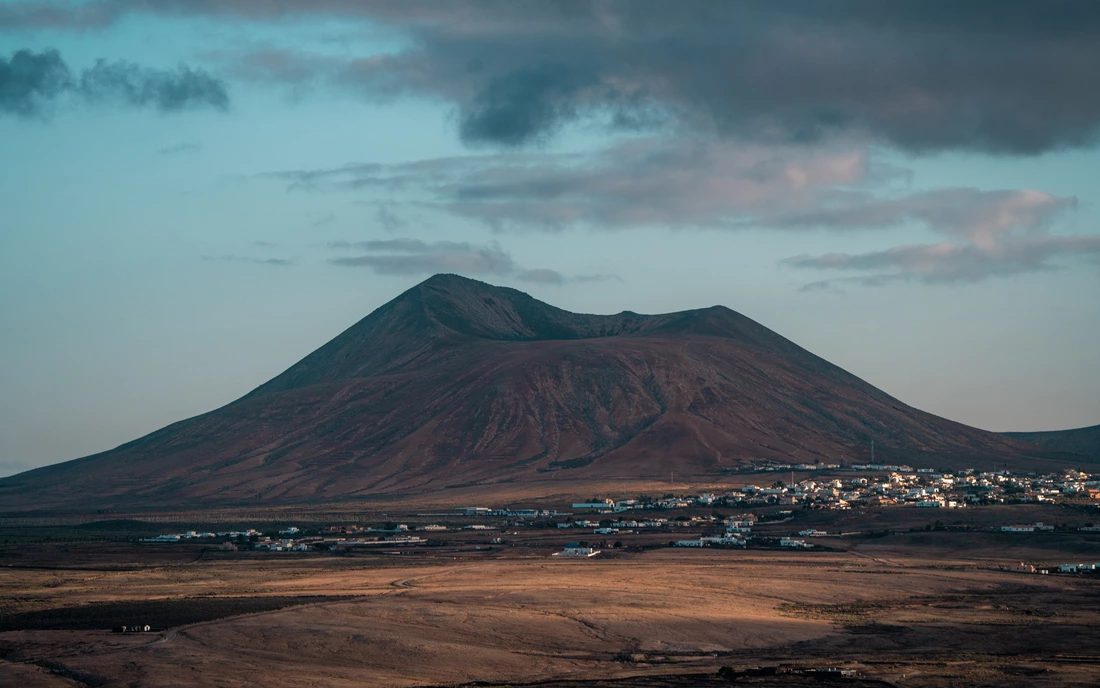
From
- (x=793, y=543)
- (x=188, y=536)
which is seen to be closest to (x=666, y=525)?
(x=793, y=543)

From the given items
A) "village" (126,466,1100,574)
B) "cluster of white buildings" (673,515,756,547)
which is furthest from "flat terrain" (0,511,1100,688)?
"village" (126,466,1100,574)

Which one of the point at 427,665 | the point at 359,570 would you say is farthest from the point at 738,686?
the point at 359,570

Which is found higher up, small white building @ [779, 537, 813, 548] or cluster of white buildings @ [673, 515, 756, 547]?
cluster of white buildings @ [673, 515, 756, 547]

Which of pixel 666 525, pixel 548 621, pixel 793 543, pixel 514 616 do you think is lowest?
pixel 548 621

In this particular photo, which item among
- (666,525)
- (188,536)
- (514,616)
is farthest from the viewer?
(666,525)

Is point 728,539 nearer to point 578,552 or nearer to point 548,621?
point 578,552

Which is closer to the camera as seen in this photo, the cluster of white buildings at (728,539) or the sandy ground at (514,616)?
the sandy ground at (514,616)

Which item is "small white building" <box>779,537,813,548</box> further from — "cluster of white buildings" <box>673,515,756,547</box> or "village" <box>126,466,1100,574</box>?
"cluster of white buildings" <box>673,515,756,547</box>

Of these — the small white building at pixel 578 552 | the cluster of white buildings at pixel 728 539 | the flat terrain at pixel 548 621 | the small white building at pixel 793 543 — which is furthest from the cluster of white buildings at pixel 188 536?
the small white building at pixel 793 543

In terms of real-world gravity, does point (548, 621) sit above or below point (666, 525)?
below

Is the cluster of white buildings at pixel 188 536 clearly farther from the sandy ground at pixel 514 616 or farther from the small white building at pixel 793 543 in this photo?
the small white building at pixel 793 543
